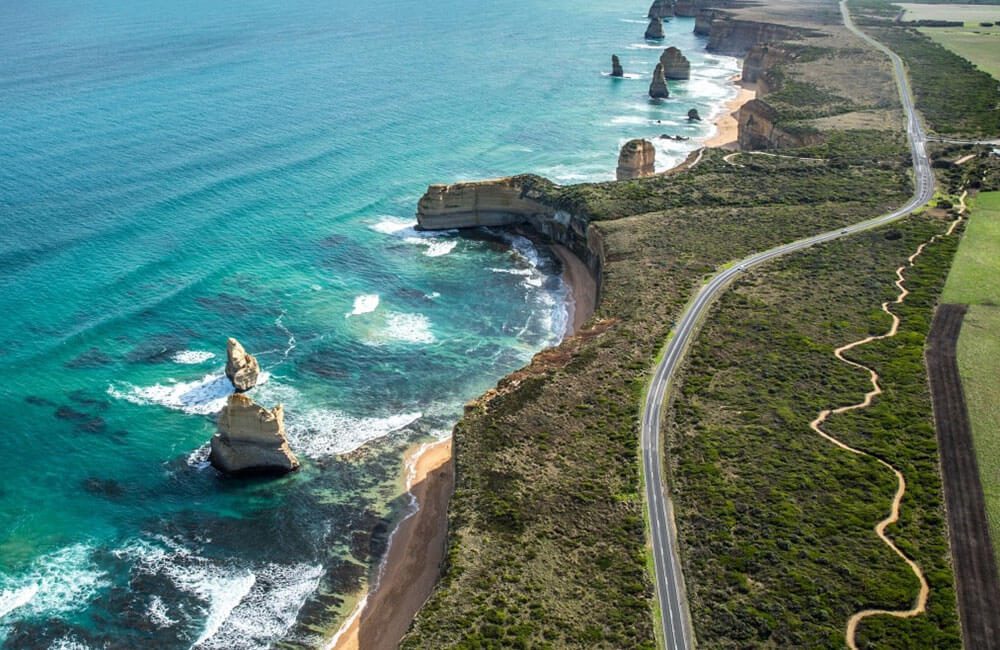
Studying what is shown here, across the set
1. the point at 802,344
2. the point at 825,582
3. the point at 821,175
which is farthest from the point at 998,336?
the point at 821,175

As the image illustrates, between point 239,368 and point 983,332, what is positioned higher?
point 983,332

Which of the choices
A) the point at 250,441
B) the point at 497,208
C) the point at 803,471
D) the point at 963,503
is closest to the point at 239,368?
the point at 250,441

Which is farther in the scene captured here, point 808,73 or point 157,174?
point 808,73

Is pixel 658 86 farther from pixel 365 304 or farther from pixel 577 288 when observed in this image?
pixel 365 304

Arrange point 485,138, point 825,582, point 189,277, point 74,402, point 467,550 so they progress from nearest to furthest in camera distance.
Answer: point 825,582 → point 467,550 → point 74,402 → point 189,277 → point 485,138

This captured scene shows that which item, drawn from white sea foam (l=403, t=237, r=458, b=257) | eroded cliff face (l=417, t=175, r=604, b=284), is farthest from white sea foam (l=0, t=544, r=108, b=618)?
eroded cliff face (l=417, t=175, r=604, b=284)

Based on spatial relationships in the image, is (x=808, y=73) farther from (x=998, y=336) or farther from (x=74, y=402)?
(x=74, y=402)

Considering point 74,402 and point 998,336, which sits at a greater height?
point 998,336

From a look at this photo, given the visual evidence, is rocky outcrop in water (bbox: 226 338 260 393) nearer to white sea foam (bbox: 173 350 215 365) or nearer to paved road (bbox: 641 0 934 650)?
white sea foam (bbox: 173 350 215 365)
